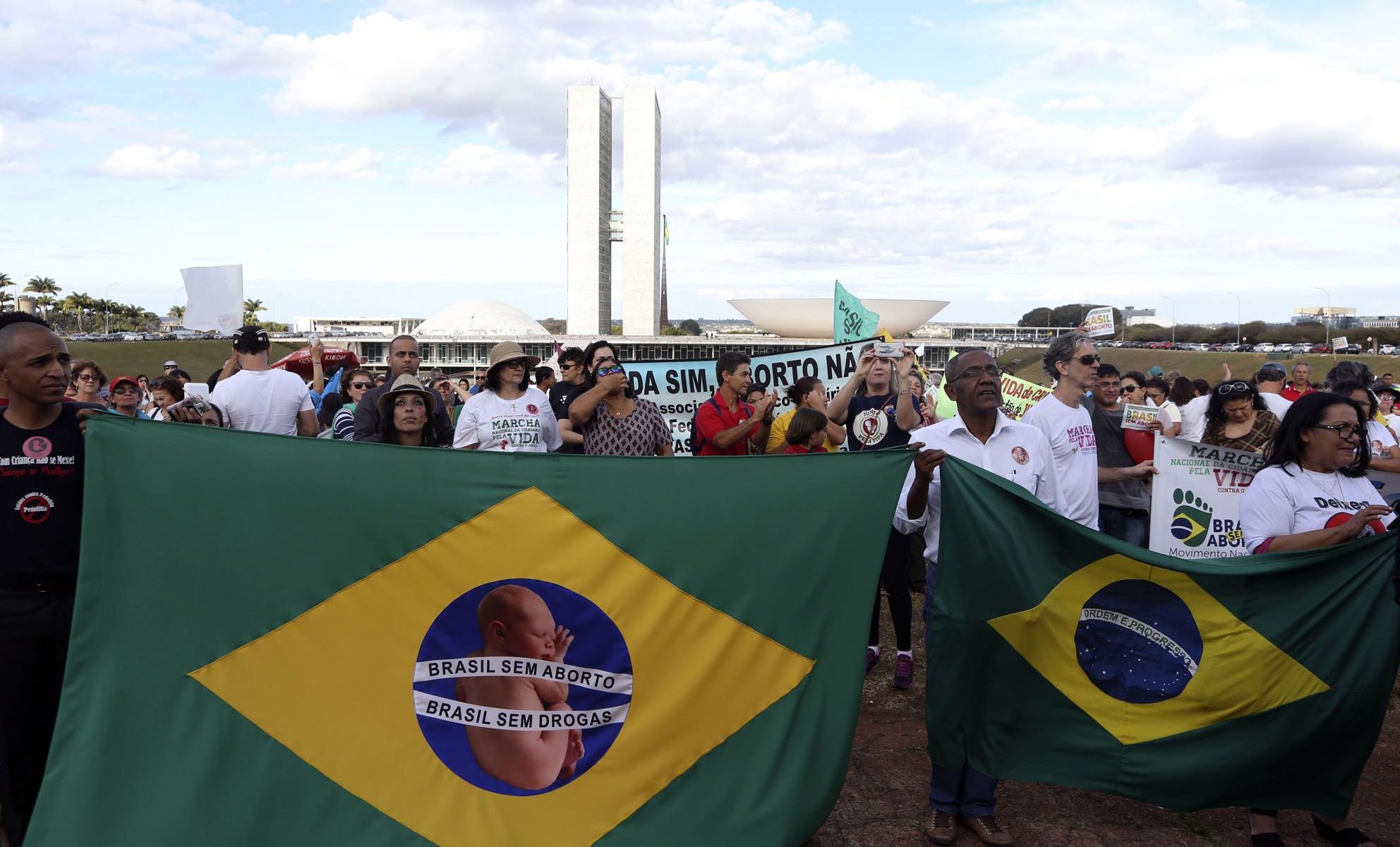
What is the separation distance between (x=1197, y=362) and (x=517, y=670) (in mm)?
60980

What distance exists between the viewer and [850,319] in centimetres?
1054

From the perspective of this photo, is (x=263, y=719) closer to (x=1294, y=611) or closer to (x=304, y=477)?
(x=304, y=477)

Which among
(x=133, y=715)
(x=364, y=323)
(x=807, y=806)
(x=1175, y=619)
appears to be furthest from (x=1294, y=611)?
(x=364, y=323)

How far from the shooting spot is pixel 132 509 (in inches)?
125

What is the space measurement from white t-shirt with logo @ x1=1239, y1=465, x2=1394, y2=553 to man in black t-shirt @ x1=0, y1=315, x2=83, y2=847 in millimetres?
4234

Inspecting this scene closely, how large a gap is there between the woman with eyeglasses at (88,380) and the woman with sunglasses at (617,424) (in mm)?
4169

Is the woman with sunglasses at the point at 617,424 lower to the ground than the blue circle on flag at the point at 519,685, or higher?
higher

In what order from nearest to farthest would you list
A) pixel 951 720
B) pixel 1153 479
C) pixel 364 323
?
pixel 951 720
pixel 1153 479
pixel 364 323

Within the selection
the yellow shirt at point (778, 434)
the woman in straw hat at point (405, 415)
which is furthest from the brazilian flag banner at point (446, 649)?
the yellow shirt at point (778, 434)

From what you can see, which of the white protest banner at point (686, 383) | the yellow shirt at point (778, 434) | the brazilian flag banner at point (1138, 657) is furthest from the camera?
the white protest banner at point (686, 383)

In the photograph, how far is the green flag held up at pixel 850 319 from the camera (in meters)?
10.4

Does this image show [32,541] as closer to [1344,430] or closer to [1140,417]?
[1344,430]

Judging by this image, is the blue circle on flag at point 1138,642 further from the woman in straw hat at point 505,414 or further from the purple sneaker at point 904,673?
the woman in straw hat at point 505,414

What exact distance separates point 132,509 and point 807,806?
2.40m
